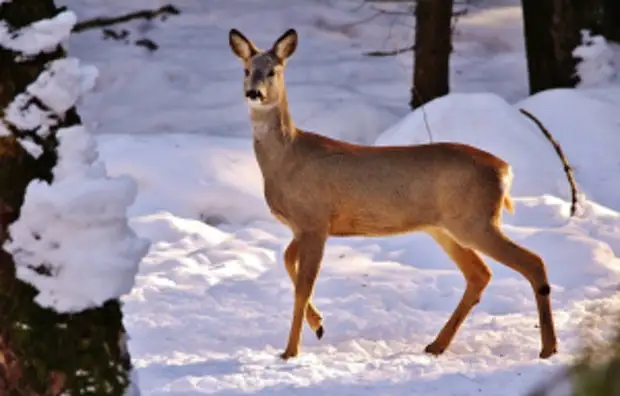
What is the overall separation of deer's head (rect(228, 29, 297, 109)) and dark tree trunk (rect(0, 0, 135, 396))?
192 centimetres

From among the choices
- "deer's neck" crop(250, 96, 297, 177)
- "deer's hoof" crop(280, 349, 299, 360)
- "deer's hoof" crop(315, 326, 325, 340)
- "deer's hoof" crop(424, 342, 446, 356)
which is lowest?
"deer's hoof" crop(315, 326, 325, 340)

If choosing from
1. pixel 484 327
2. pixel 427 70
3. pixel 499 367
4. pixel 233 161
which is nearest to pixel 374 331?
pixel 484 327

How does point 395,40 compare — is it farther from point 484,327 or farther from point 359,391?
point 359,391

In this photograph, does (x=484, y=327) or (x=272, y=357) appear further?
(x=484, y=327)

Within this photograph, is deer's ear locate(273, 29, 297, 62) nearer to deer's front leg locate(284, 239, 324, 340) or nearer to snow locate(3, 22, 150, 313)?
deer's front leg locate(284, 239, 324, 340)

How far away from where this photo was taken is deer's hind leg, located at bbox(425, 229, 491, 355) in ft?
20.1

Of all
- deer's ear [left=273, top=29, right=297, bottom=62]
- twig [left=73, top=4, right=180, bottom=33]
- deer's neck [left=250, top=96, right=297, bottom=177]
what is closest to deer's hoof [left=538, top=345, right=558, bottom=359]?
deer's neck [left=250, top=96, right=297, bottom=177]

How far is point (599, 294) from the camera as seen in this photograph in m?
7.13

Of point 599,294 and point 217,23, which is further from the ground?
point 599,294

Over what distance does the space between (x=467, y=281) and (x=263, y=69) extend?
4.89 ft

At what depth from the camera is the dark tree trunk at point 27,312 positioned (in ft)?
13.1

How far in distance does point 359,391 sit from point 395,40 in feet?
31.8

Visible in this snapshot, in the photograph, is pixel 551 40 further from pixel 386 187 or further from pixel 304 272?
pixel 304 272

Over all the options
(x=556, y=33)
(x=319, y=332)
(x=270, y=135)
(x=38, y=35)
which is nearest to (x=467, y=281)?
(x=319, y=332)
